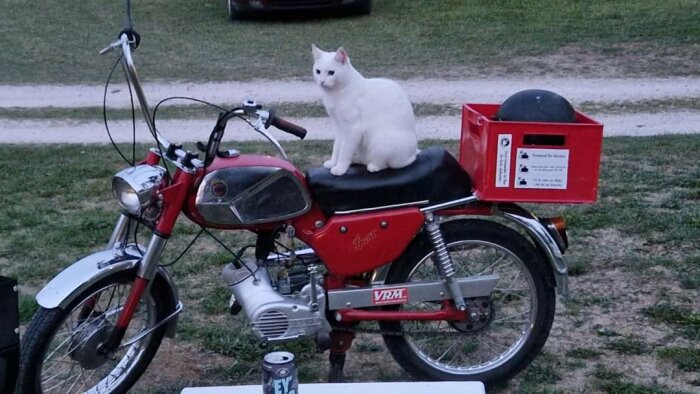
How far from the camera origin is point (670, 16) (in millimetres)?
14641

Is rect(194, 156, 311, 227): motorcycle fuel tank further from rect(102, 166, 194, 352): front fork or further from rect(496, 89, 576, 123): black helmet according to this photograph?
rect(496, 89, 576, 123): black helmet

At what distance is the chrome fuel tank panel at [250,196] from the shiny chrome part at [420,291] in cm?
38

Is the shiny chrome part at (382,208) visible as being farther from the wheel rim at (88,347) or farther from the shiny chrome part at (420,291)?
the wheel rim at (88,347)

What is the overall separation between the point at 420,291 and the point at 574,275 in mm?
1675

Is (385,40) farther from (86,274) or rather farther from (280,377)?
(280,377)

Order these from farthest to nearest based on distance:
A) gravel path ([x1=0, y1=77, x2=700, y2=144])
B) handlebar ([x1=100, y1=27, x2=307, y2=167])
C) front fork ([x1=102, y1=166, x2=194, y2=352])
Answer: gravel path ([x1=0, y1=77, x2=700, y2=144])
front fork ([x1=102, y1=166, x2=194, y2=352])
handlebar ([x1=100, y1=27, x2=307, y2=167])

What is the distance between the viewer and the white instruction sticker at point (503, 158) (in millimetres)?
3691

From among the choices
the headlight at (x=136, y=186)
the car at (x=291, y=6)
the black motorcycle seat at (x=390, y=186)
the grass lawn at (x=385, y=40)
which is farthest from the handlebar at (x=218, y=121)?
the car at (x=291, y=6)

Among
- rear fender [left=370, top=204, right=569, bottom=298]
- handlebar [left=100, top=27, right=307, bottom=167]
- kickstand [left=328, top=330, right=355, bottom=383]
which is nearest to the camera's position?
handlebar [left=100, top=27, right=307, bottom=167]

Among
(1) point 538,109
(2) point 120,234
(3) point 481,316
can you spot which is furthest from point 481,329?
(2) point 120,234

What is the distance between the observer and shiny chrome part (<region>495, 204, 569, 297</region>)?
3.89 metres

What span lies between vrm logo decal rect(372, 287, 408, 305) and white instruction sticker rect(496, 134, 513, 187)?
0.59 metres

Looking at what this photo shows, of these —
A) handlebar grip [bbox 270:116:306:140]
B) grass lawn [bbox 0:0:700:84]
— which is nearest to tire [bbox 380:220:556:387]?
handlebar grip [bbox 270:116:306:140]

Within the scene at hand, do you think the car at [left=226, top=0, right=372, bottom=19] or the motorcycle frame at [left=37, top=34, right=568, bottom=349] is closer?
the motorcycle frame at [left=37, top=34, right=568, bottom=349]
